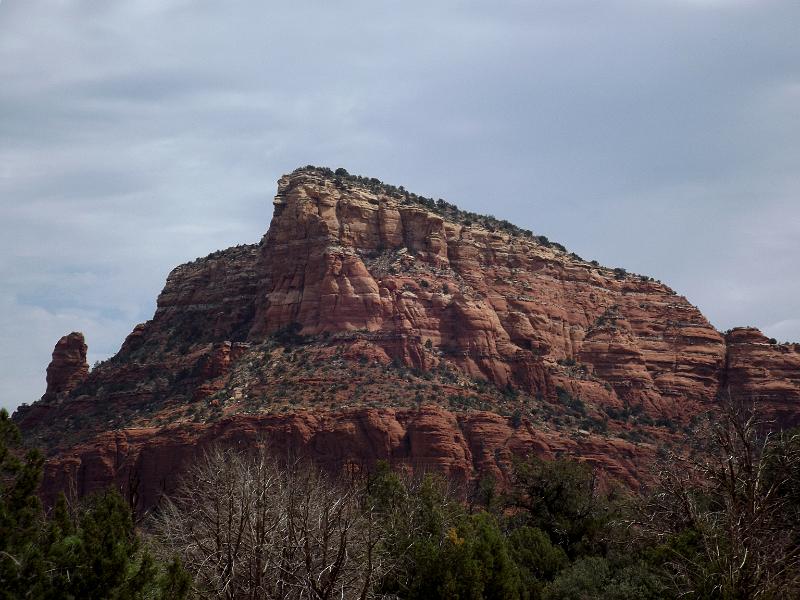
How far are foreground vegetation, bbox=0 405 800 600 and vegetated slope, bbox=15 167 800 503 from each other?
76.2ft

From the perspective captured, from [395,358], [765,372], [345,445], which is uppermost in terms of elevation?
[765,372]

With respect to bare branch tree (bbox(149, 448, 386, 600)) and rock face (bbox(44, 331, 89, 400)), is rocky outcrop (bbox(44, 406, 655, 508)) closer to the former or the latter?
rock face (bbox(44, 331, 89, 400))

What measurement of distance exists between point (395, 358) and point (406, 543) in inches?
1903

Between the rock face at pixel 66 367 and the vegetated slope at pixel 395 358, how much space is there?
7.2 inches

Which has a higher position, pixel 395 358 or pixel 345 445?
pixel 395 358

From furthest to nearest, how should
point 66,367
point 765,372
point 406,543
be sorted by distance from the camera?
point 66,367, point 765,372, point 406,543

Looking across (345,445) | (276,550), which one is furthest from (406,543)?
(345,445)

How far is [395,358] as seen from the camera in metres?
89.9

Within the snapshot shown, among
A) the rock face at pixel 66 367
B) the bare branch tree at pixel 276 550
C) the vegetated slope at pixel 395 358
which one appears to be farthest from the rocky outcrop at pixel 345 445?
the bare branch tree at pixel 276 550

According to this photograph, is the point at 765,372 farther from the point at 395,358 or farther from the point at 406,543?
the point at 406,543

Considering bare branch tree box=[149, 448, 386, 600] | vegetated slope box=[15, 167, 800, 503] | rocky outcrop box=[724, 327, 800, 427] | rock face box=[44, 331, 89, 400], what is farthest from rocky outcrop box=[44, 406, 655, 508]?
bare branch tree box=[149, 448, 386, 600]

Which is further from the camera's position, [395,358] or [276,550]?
[395,358]

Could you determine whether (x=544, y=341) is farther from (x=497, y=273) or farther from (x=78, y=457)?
(x=78, y=457)

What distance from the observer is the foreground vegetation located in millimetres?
25375
